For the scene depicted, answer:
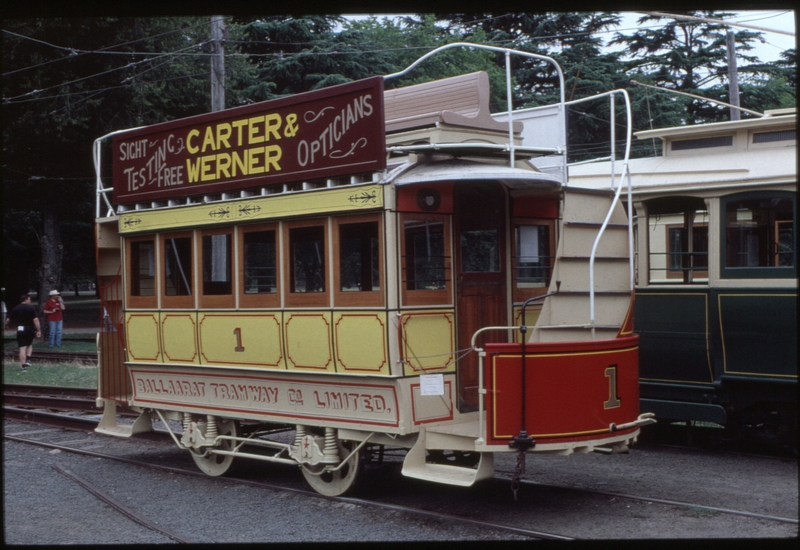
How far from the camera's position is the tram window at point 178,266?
9359mm

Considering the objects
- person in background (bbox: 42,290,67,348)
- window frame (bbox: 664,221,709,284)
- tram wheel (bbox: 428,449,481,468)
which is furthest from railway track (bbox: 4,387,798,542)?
person in background (bbox: 42,290,67,348)

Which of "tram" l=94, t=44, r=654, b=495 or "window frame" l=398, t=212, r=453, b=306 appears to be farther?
"window frame" l=398, t=212, r=453, b=306

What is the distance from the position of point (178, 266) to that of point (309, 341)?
2152 millimetres

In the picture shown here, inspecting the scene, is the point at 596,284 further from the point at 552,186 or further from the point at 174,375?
the point at 174,375

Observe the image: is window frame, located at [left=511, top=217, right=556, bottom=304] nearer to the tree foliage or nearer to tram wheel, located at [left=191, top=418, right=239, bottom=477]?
tram wheel, located at [left=191, top=418, right=239, bottom=477]

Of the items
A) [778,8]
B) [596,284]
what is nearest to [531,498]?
[596,284]

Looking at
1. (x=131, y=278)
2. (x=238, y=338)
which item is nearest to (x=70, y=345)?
(x=131, y=278)

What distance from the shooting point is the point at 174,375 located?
31.5ft

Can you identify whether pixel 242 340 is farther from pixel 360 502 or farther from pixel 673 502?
pixel 673 502

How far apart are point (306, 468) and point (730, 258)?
4.57 metres

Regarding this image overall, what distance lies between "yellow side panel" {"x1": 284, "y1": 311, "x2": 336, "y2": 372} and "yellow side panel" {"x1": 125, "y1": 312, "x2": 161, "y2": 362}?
2142 millimetres

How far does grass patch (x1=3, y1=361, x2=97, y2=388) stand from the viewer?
17.5 m

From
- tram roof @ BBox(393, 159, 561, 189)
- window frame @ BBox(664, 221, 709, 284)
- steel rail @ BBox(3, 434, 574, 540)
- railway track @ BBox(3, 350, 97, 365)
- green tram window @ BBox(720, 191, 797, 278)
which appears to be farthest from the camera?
railway track @ BBox(3, 350, 97, 365)

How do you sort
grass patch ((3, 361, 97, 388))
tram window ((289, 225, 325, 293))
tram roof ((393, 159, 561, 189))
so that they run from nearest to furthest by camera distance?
tram roof ((393, 159, 561, 189)), tram window ((289, 225, 325, 293)), grass patch ((3, 361, 97, 388))
